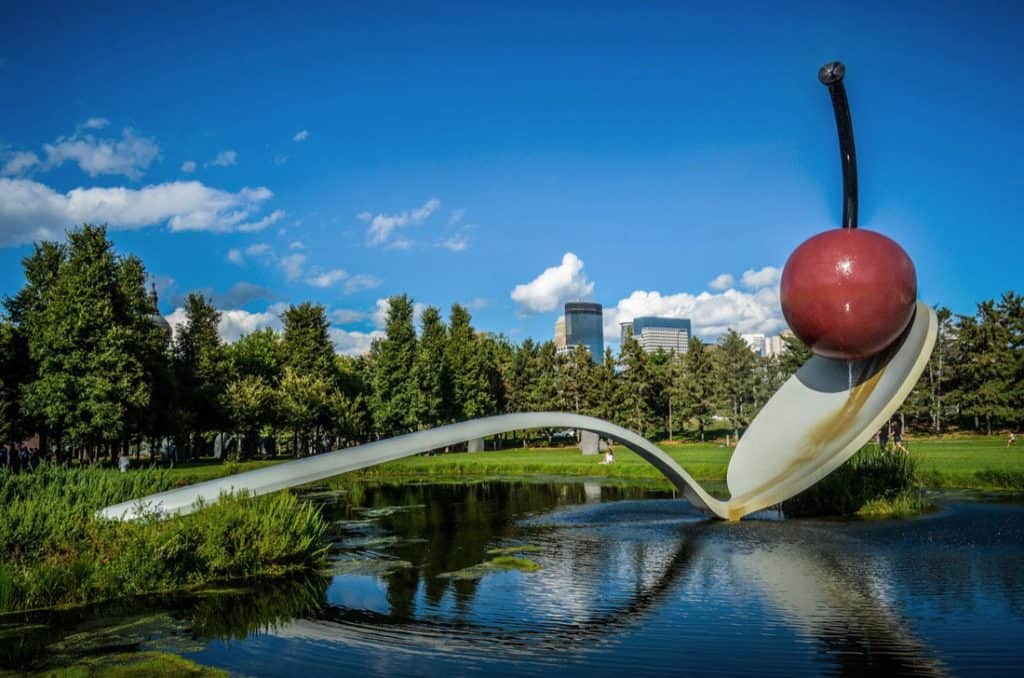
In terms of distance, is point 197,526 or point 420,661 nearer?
point 420,661

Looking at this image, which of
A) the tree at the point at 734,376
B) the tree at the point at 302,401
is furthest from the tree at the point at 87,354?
the tree at the point at 734,376

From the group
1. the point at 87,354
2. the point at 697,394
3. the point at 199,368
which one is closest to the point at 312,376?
the point at 199,368

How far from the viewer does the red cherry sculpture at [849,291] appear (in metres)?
13.0

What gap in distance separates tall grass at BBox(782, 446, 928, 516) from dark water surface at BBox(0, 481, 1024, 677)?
5.38 feet

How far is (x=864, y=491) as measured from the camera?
1644 centimetres

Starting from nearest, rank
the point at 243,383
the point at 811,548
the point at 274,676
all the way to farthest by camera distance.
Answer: the point at 274,676 < the point at 811,548 < the point at 243,383

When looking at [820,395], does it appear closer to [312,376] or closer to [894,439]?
[894,439]

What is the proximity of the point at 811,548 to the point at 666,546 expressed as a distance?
2278mm

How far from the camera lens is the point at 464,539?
14.6 meters

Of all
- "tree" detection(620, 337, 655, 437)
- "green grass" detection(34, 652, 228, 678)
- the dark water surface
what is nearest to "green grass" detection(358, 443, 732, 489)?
the dark water surface

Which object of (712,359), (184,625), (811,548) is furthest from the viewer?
(712,359)

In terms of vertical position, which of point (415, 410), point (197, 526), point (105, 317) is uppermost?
point (105, 317)

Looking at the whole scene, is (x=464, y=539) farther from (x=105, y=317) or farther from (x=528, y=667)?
(x=105, y=317)

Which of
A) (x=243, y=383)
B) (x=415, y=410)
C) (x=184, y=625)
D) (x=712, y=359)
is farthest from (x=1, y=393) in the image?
(x=712, y=359)
